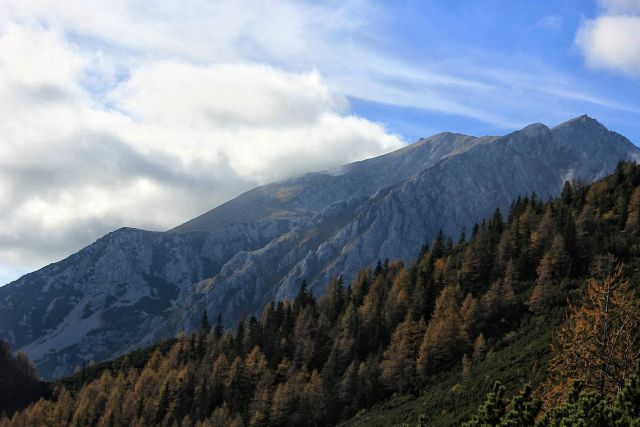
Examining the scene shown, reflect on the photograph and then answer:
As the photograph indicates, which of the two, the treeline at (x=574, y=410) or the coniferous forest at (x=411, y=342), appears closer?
the treeline at (x=574, y=410)

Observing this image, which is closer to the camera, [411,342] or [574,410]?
[574,410]

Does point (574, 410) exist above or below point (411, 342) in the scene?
above

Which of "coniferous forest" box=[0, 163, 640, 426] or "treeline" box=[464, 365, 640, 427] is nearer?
"treeline" box=[464, 365, 640, 427]

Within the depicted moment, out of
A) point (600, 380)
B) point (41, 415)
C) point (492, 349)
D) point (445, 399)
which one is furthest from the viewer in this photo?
point (41, 415)

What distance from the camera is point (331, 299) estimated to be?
170 metres

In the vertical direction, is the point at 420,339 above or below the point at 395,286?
below

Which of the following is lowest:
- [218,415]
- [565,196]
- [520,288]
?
[218,415]

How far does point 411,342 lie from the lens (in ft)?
398

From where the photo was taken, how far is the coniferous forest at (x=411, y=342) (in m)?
95.2

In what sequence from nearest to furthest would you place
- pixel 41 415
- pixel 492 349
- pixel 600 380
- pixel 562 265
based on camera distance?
pixel 600 380, pixel 492 349, pixel 562 265, pixel 41 415

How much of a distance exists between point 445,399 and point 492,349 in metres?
17.2

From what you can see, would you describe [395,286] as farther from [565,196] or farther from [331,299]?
[565,196]

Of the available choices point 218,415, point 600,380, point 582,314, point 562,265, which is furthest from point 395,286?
point 600,380

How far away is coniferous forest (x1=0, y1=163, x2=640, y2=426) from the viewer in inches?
3750
